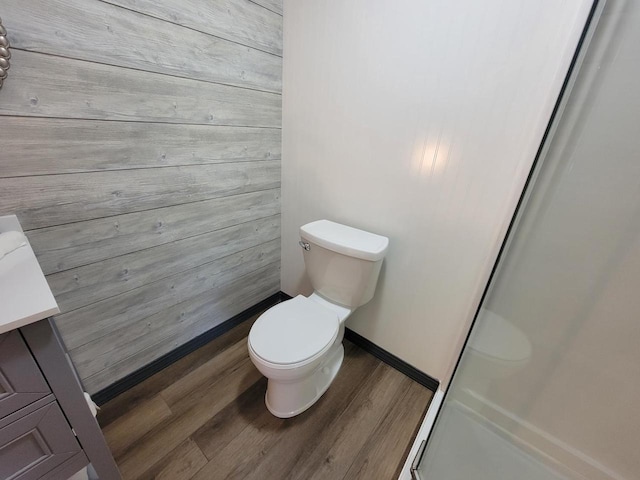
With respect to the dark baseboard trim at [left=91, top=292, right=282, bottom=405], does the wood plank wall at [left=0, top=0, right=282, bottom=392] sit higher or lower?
higher

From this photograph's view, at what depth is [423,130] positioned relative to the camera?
1.14 metres

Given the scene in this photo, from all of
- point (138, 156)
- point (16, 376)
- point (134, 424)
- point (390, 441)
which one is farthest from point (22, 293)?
point (390, 441)

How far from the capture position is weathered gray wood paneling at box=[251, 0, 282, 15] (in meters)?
1.29

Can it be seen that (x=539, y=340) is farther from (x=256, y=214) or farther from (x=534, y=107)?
(x=256, y=214)

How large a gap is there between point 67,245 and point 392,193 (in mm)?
1324

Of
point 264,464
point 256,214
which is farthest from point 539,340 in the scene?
point 256,214

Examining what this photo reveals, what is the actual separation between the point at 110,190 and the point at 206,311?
0.82 meters

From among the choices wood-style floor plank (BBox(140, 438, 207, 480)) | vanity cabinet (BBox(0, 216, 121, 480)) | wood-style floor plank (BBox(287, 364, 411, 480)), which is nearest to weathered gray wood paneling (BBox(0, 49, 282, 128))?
vanity cabinet (BBox(0, 216, 121, 480))

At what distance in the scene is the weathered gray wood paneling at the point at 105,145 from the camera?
2.72ft

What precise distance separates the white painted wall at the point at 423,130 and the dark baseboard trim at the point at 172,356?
76 cm

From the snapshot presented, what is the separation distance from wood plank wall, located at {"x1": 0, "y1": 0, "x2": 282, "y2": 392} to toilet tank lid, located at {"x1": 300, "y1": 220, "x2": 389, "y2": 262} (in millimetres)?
466

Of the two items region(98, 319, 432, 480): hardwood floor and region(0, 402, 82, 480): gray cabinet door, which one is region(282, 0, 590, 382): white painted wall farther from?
region(0, 402, 82, 480): gray cabinet door

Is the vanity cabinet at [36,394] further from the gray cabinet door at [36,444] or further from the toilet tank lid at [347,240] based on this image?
the toilet tank lid at [347,240]

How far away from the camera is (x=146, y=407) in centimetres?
128
